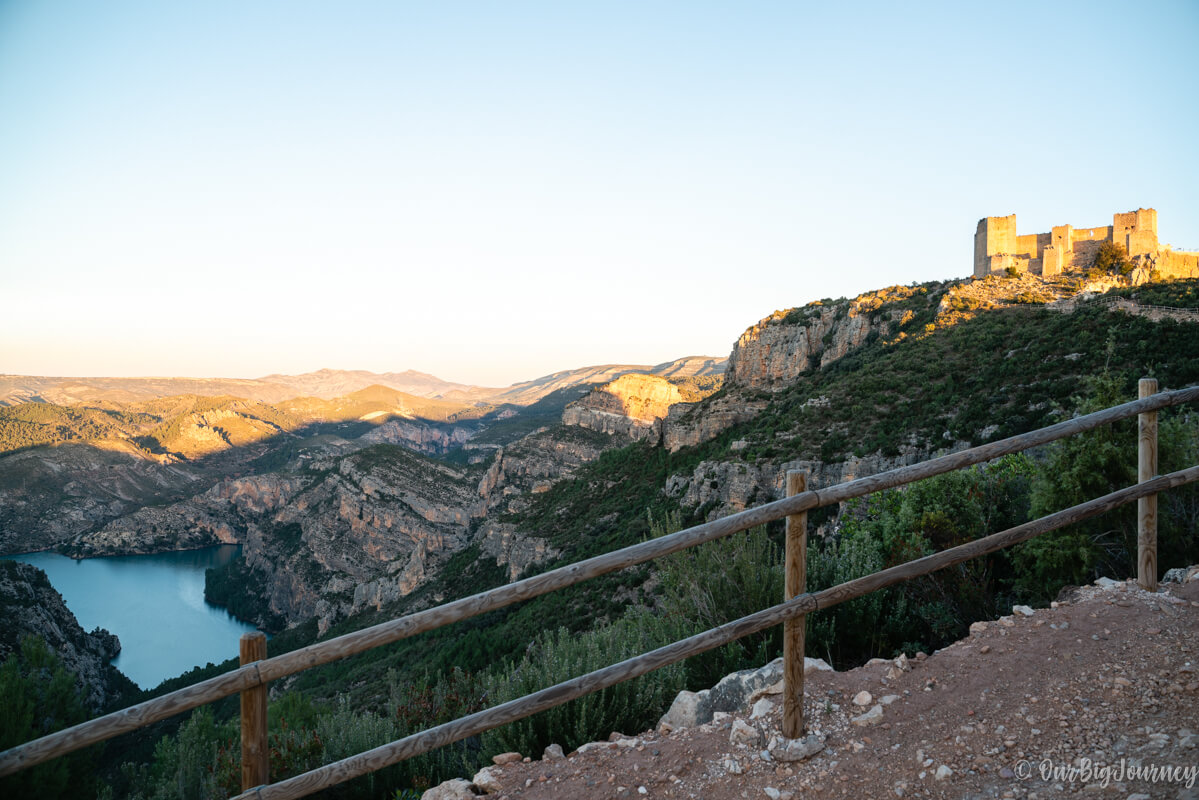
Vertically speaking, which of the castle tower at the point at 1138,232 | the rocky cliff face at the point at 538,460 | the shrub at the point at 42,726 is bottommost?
the rocky cliff face at the point at 538,460

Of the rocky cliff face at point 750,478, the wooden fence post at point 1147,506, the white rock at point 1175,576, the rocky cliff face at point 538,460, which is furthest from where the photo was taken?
the rocky cliff face at point 538,460

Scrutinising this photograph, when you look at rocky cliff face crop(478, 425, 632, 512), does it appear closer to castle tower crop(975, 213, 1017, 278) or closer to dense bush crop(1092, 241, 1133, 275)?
castle tower crop(975, 213, 1017, 278)

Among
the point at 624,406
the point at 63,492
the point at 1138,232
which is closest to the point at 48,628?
the point at 624,406

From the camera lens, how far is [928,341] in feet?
94.7

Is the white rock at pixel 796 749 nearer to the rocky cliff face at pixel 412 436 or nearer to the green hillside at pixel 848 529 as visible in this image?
the green hillside at pixel 848 529

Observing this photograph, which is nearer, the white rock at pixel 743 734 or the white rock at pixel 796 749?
the white rock at pixel 796 749

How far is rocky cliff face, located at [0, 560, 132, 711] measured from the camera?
29.7 meters

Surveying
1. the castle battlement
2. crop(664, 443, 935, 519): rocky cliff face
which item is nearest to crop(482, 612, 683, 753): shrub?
crop(664, 443, 935, 519): rocky cliff face

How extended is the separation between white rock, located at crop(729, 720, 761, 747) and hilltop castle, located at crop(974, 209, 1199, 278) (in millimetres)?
45427

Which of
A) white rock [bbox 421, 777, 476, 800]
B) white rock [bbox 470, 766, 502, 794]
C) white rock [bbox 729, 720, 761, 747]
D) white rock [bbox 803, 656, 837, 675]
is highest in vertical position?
white rock [bbox 803, 656, 837, 675]

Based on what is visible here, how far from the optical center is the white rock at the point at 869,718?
251cm

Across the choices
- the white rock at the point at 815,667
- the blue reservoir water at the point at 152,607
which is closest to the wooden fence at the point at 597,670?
the white rock at the point at 815,667

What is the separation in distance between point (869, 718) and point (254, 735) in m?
2.49

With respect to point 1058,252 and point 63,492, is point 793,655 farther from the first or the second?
point 63,492
